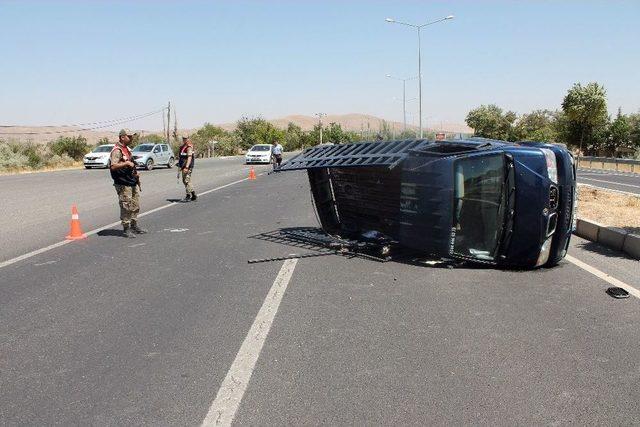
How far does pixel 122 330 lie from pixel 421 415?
2.88 metres

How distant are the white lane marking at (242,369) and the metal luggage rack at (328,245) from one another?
7.02 ft

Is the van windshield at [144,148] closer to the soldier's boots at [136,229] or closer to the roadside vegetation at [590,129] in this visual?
the soldier's boots at [136,229]

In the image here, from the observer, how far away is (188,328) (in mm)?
5012

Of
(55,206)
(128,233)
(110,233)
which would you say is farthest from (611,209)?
(55,206)

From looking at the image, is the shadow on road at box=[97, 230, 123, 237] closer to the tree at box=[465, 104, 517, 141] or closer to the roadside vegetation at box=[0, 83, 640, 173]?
the roadside vegetation at box=[0, 83, 640, 173]

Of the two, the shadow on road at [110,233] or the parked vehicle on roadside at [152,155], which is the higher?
the parked vehicle on roadside at [152,155]

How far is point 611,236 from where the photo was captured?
892cm

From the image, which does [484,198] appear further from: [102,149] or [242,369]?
[102,149]

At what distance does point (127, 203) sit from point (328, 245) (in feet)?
12.4

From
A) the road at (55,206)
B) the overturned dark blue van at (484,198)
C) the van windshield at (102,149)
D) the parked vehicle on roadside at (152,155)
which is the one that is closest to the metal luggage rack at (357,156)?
the overturned dark blue van at (484,198)

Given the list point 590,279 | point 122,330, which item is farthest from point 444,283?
point 122,330

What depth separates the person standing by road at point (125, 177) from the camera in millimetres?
9961

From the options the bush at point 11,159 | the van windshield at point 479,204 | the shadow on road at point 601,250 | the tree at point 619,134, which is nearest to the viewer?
the van windshield at point 479,204

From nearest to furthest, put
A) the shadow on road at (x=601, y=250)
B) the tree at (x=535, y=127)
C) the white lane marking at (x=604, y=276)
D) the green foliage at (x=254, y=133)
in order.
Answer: the white lane marking at (x=604, y=276) → the shadow on road at (x=601, y=250) → the tree at (x=535, y=127) → the green foliage at (x=254, y=133)
